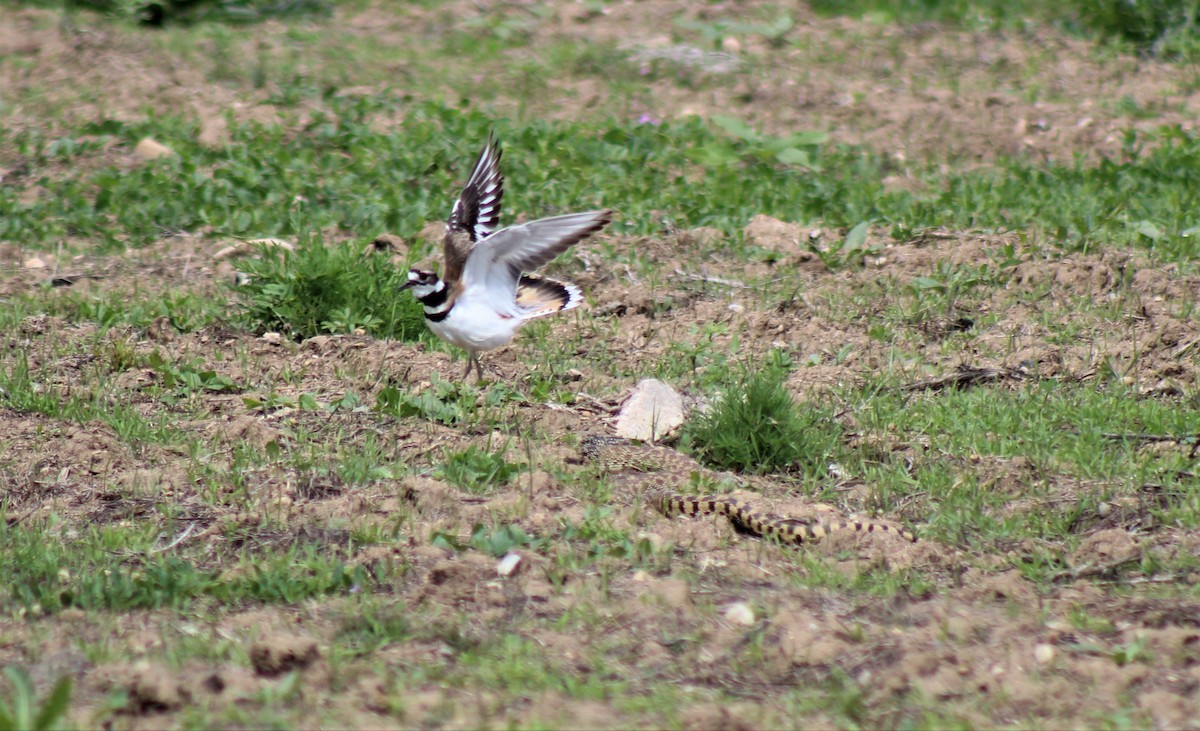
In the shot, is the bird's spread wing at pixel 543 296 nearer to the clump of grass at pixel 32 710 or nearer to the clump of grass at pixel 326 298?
the clump of grass at pixel 326 298

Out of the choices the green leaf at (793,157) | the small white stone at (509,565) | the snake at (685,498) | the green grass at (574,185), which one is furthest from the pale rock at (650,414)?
the green leaf at (793,157)

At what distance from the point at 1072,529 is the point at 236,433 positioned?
120 inches

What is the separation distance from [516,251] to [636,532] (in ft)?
5.57

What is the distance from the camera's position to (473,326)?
20.1ft

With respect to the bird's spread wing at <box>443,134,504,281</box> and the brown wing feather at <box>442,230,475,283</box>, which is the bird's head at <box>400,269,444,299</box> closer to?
the brown wing feather at <box>442,230,475,283</box>

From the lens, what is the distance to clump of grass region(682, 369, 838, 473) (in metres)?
5.57

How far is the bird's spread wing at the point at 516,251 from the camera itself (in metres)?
5.99

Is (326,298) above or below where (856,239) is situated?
below

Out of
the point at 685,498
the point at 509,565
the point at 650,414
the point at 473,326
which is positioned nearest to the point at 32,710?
the point at 509,565

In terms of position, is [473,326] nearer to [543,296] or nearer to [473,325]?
[473,325]

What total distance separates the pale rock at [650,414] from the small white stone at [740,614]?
1.47 m

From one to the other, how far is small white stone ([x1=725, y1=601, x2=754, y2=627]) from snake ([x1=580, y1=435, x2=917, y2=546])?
670mm

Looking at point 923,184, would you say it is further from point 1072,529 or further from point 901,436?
point 1072,529

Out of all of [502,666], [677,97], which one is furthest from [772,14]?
[502,666]
